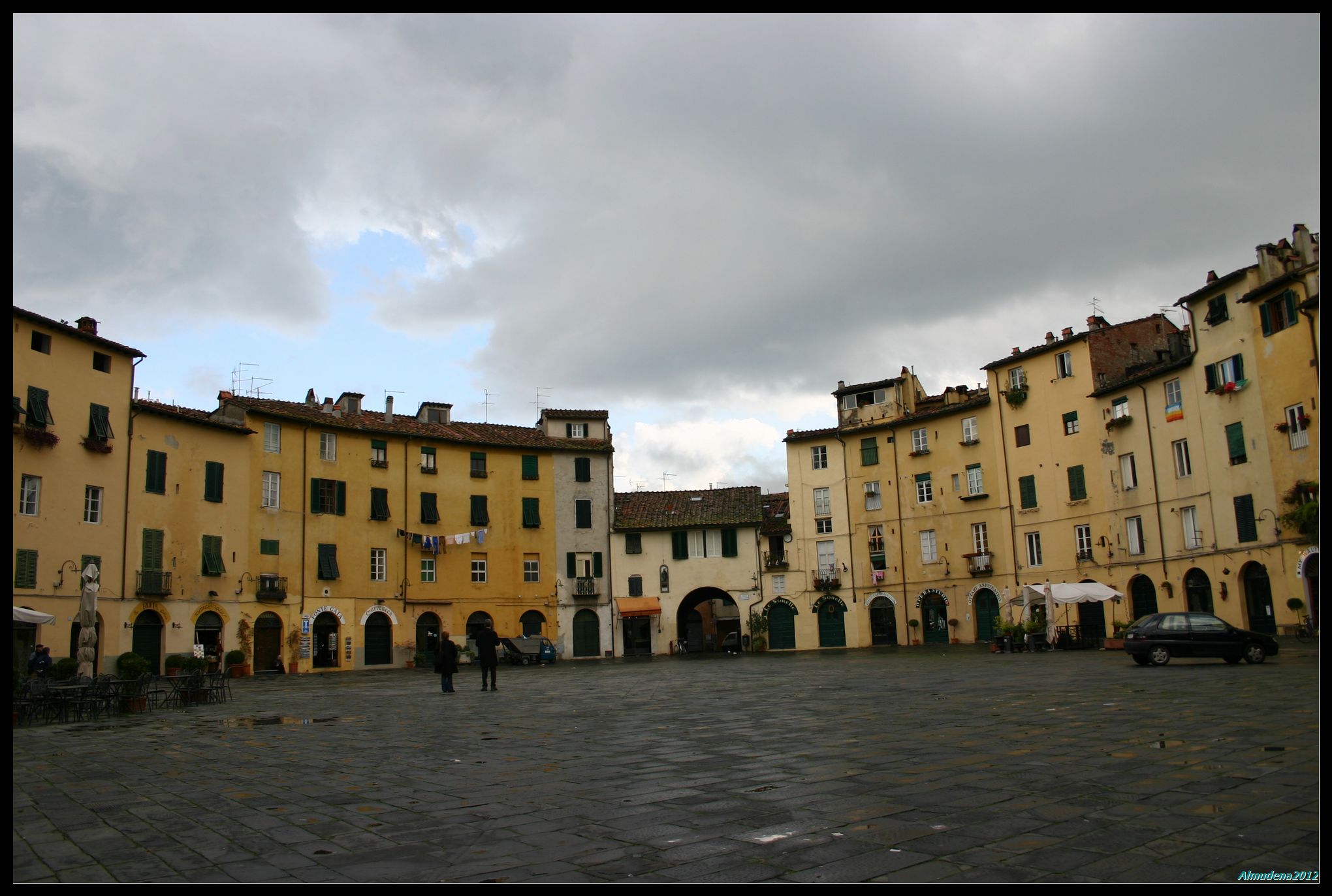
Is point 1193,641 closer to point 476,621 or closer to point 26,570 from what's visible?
point 26,570

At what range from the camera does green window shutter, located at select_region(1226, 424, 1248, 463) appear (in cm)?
3425

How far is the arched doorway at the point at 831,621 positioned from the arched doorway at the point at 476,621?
57.4ft

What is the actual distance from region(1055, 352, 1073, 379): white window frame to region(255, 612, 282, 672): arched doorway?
1429 inches

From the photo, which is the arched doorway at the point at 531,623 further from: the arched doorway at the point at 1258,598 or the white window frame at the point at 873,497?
the arched doorway at the point at 1258,598

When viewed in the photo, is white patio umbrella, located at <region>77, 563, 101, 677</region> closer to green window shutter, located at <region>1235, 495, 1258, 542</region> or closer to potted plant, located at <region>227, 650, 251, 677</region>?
potted plant, located at <region>227, 650, 251, 677</region>

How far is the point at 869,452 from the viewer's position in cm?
5294

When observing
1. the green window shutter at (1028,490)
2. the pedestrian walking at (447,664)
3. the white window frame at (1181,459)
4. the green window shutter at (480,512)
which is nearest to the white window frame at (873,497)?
the green window shutter at (1028,490)

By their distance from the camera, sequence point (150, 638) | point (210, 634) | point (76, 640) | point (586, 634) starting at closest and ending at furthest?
point (76, 640) < point (150, 638) < point (210, 634) < point (586, 634)

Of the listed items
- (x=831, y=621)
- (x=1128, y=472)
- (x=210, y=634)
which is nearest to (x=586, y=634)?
(x=831, y=621)

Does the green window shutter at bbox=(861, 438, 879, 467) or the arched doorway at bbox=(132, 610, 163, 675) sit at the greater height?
the green window shutter at bbox=(861, 438, 879, 467)

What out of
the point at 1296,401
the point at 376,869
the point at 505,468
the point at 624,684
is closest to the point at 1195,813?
the point at 376,869

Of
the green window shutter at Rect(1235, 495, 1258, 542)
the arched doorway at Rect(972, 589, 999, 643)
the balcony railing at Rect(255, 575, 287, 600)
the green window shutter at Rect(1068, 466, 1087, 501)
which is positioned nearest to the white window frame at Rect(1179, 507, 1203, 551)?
the green window shutter at Rect(1235, 495, 1258, 542)

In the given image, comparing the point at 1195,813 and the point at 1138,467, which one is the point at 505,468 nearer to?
the point at 1138,467

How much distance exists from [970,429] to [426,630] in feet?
95.1
